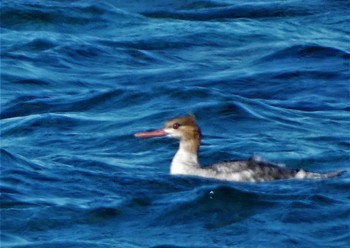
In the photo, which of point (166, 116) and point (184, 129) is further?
point (166, 116)

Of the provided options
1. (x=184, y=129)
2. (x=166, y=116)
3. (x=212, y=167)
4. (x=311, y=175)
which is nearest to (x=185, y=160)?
(x=212, y=167)

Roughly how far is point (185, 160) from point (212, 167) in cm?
35

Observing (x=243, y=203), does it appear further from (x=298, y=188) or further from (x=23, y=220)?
(x=23, y=220)

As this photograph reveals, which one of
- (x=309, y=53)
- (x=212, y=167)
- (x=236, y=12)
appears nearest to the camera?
(x=212, y=167)

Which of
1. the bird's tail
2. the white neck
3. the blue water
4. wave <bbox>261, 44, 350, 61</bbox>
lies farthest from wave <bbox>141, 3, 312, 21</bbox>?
the bird's tail

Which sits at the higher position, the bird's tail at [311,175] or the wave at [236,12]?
the wave at [236,12]

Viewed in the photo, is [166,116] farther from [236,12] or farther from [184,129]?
[236,12]

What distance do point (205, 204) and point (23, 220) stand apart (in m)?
1.72

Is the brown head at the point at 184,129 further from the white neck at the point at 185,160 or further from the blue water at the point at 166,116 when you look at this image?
the blue water at the point at 166,116

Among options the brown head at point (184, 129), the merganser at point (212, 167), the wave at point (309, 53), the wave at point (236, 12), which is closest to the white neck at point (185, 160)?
the merganser at point (212, 167)

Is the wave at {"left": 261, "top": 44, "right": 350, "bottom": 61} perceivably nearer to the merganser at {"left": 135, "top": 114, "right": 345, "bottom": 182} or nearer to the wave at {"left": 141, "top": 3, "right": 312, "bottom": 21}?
the wave at {"left": 141, "top": 3, "right": 312, "bottom": 21}

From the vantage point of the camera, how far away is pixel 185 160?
17.0m

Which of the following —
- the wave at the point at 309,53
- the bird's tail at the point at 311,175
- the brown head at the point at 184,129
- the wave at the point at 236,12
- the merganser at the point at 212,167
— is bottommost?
the bird's tail at the point at 311,175

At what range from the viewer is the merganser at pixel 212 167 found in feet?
54.2
